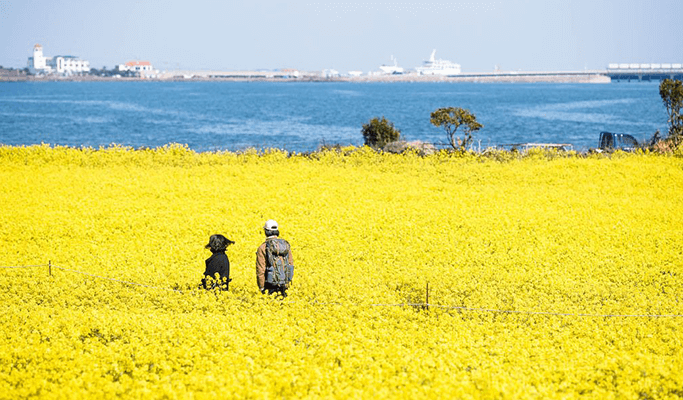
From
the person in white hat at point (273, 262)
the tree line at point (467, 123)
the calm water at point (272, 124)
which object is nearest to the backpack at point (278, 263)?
the person in white hat at point (273, 262)

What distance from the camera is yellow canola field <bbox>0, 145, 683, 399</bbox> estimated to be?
9969mm

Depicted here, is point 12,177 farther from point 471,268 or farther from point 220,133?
point 220,133

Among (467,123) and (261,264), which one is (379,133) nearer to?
(467,123)

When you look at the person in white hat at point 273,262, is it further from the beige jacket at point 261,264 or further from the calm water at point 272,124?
the calm water at point 272,124

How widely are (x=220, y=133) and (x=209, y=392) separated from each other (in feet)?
251

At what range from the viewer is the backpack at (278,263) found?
12922mm

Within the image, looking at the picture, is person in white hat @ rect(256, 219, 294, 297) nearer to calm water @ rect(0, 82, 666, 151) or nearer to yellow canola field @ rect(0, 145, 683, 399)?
yellow canola field @ rect(0, 145, 683, 399)

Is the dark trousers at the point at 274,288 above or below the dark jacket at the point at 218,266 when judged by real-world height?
below

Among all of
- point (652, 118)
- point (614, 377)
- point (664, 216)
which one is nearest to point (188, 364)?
point (614, 377)

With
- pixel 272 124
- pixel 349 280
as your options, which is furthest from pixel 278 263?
pixel 272 124

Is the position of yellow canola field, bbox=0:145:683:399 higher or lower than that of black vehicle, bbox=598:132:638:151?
lower

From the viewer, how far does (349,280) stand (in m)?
15.7

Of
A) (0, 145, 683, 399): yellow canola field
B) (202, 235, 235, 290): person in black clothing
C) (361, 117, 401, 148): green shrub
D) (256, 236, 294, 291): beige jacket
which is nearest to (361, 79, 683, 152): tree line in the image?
(361, 117, 401, 148): green shrub

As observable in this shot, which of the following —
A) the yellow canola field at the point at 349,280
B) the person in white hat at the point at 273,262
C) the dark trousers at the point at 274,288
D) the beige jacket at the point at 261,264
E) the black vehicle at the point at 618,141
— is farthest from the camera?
the black vehicle at the point at 618,141
